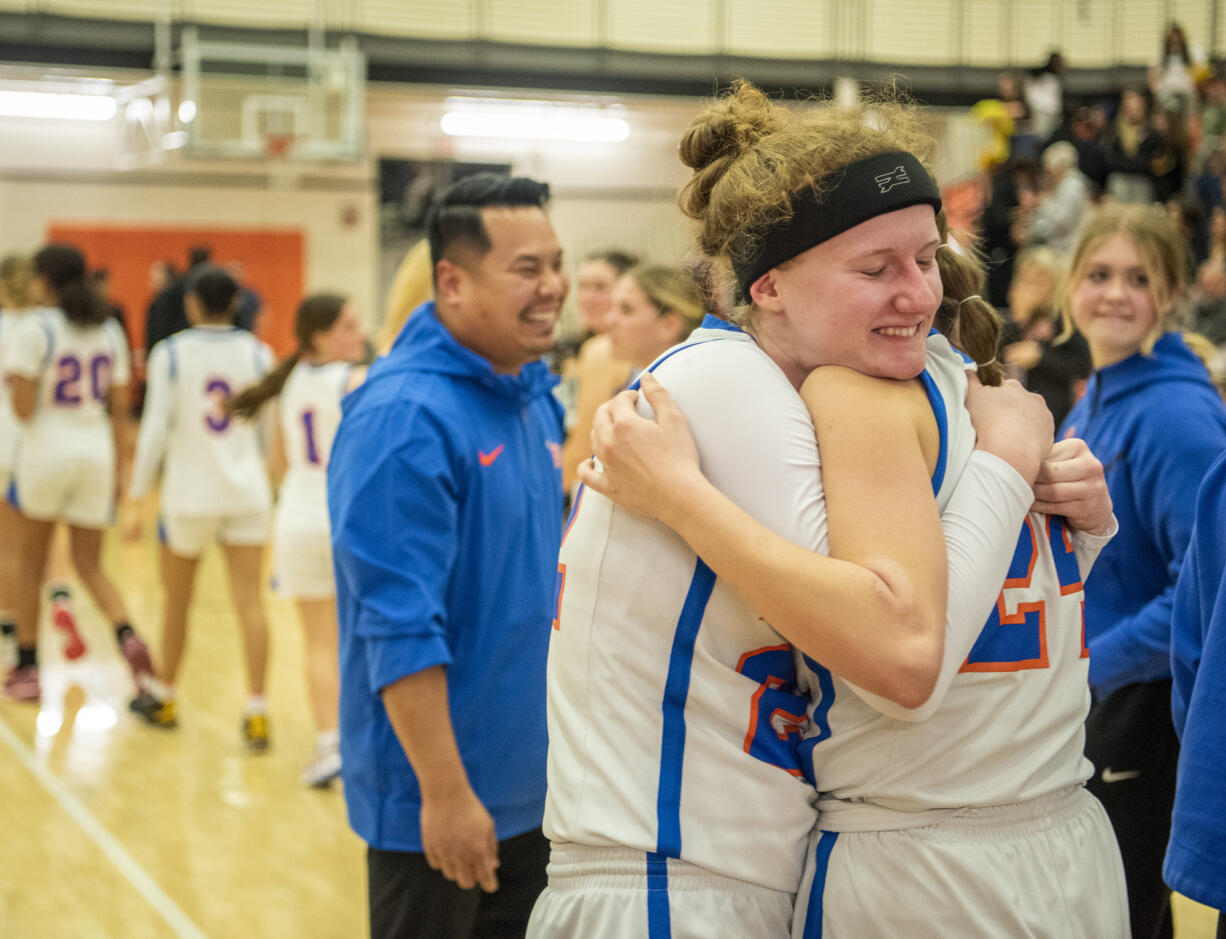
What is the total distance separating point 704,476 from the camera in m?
1.28

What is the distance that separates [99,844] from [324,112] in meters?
8.68

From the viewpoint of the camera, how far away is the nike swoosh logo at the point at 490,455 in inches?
88.7

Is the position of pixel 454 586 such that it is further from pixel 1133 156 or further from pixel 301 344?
pixel 1133 156

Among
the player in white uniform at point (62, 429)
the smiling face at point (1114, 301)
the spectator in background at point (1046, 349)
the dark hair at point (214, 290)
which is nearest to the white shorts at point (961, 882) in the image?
the smiling face at point (1114, 301)

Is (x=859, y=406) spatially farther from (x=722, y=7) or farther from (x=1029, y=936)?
(x=722, y=7)

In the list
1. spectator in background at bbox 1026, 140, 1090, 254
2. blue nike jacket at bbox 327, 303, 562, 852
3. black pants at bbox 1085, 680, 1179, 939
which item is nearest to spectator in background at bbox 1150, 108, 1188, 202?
spectator in background at bbox 1026, 140, 1090, 254

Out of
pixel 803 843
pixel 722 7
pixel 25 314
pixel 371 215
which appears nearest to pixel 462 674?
pixel 803 843

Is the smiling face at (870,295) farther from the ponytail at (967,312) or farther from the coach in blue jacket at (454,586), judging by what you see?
the coach in blue jacket at (454,586)

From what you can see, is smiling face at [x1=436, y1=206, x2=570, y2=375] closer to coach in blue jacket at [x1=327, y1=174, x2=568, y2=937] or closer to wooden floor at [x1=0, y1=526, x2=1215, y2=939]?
coach in blue jacket at [x1=327, y1=174, x2=568, y2=937]

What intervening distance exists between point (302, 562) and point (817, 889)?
382cm

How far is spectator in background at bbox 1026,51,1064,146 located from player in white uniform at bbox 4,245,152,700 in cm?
1007

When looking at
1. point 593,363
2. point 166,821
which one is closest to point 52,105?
point 593,363

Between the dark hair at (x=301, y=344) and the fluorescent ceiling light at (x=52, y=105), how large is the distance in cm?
1040

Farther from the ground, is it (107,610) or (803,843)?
(803,843)
